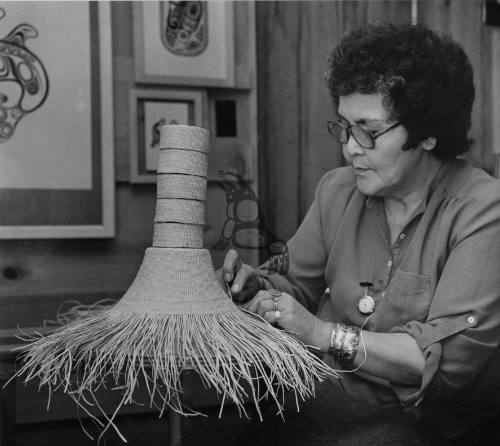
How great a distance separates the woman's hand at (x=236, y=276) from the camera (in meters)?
1.24

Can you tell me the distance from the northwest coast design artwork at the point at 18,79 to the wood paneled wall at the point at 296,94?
0.49 m

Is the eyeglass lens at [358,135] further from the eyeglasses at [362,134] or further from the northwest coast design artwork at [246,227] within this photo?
the northwest coast design artwork at [246,227]

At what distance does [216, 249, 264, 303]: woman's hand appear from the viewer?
1240 millimetres

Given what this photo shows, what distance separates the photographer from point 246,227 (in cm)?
140

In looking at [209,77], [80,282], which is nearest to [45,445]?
[80,282]

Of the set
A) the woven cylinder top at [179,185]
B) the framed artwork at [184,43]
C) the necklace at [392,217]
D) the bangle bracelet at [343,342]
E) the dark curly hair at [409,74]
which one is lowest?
the bangle bracelet at [343,342]

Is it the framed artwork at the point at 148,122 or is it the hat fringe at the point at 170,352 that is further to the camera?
the framed artwork at the point at 148,122

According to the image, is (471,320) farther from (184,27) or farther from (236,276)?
(184,27)

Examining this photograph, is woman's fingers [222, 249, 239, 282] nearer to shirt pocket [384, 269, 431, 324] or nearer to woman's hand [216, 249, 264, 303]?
woman's hand [216, 249, 264, 303]

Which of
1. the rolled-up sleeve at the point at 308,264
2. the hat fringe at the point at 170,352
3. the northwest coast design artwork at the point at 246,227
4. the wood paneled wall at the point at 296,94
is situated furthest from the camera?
the wood paneled wall at the point at 296,94

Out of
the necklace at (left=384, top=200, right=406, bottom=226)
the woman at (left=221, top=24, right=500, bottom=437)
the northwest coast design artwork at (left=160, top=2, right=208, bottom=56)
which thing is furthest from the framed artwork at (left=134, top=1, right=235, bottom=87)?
the necklace at (left=384, top=200, right=406, bottom=226)

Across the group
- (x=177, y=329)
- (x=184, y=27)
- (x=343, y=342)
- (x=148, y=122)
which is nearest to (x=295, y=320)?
(x=343, y=342)

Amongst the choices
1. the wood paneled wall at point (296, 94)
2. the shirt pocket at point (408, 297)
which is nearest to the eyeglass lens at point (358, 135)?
the shirt pocket at point (408, 297)

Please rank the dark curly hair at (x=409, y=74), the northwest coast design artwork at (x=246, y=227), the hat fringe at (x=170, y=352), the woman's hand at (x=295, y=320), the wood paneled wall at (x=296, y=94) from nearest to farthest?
the hat fringe at (x=170, y=352)
the woman's hand at (x=295, y=320)
the dark curly hair at (x=409, y=74)
the northwest coast design artwork at (x=246, y=227)
the wood paneled wall at (x=296, y=94)
